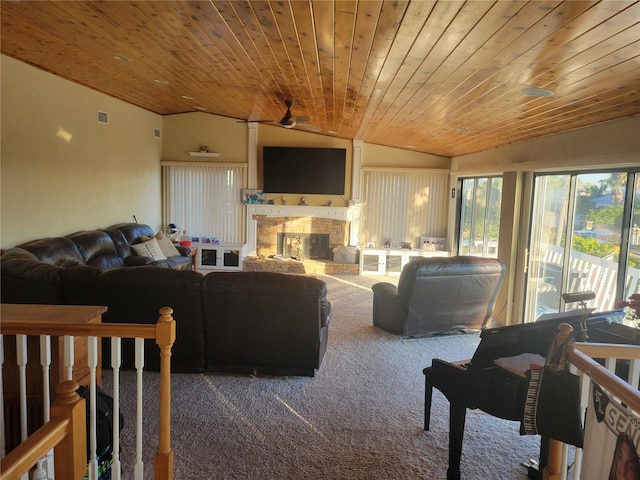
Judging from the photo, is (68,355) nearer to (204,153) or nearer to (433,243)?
(204,153)

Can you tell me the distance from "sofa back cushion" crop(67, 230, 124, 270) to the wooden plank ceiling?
2.03m

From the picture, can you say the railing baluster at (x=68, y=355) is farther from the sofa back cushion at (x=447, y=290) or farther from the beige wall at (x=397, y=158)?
the beige wall at (x=397, y=158)

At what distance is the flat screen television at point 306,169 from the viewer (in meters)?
8.60

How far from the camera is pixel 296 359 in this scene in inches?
150

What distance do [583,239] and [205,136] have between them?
22.6 feet

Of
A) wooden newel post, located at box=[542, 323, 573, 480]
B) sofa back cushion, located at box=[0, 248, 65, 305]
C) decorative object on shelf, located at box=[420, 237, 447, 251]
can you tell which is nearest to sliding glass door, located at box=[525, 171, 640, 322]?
wooden newel post, located at box=[542, 323, 573, 480]

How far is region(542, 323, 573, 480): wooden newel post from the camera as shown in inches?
74.1

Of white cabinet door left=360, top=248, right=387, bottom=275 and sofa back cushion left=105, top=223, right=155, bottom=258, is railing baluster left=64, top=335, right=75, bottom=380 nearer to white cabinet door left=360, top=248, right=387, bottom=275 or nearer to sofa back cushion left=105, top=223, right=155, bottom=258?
sofa back cushion left=105, top=223, right=155, bottom=258

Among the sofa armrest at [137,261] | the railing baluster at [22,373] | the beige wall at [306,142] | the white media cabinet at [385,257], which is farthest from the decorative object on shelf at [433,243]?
the railing baluster at [22,373]

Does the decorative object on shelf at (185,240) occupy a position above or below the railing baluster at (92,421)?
above

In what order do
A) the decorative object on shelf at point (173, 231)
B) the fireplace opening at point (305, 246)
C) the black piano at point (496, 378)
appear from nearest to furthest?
the black piano at point (496, 378), the decorative object on shelf at point (173, 231), the fireplace opening at point (305, 246)

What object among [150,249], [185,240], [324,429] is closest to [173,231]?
[185,240]

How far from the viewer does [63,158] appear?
570cm

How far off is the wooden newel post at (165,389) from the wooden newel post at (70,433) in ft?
1.95
